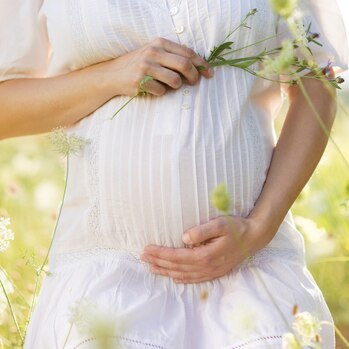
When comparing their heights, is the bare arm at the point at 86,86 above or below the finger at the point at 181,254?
above

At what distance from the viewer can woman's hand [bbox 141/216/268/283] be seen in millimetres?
1978

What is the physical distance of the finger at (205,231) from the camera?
1965 millimetres

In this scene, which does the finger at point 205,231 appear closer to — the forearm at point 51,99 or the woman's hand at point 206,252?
the woman's hand at point 206,252

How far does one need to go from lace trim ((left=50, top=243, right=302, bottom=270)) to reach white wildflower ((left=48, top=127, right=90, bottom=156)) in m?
0.25

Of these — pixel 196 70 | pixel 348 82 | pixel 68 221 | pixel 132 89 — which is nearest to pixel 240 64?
pixel 196 70

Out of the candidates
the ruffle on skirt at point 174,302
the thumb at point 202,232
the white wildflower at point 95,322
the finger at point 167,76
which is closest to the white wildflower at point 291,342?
the white wildflower at point 95,322

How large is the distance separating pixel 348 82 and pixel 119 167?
69 cm

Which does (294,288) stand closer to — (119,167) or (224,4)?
(119,167)

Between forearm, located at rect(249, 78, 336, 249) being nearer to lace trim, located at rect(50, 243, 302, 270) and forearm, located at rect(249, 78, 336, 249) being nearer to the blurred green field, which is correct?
lace trim, located at rect(50, 243, 302, 270)

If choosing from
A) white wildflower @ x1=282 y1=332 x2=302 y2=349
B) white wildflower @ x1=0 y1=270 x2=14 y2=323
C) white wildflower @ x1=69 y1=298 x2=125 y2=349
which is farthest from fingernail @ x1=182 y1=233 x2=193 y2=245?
white wildflower @ x1=282 y1=332 x2=302 y2=349

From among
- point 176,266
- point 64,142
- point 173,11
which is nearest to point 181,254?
point 176,266

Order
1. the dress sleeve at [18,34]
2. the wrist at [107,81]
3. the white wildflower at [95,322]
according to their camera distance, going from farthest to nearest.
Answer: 1. the dress sleeve at [18,34]
2. the wrist at [107,81]
3. the white wildflower at [95,322]

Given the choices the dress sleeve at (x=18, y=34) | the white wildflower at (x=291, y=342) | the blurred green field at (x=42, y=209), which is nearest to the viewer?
the white wildflower at (x=291, y=342)

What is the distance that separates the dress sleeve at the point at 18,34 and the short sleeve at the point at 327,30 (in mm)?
694
